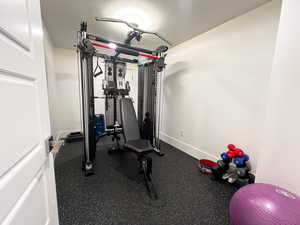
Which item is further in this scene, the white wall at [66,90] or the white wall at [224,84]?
the white wall at [66,90]

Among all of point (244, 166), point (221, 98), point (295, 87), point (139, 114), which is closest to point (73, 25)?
point (139, 114)

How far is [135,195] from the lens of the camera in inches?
62.1

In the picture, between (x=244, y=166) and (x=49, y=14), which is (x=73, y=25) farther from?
(x=244, y=166)

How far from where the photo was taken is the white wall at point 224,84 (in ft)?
5.47

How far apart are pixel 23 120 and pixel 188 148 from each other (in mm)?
2710

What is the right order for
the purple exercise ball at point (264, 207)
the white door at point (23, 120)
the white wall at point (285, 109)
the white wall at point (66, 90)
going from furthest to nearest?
1. the white wall at point (66, 90)
2. the white wall at point (285, 109)
3. the purple exercise ball at point (264, 207)
4. the white door at point (23, 120)

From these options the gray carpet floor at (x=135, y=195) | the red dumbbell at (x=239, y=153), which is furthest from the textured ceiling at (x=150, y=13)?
the gray carpet floor at (x=135, y=195)

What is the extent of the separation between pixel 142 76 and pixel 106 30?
1.15 meters

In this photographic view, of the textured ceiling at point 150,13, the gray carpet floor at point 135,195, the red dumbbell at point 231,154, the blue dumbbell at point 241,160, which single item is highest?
the textured ceiling at point 150,13

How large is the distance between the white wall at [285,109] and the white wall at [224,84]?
73 centimetres

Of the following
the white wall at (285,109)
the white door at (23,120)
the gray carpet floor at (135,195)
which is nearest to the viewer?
the white door at (23,120)

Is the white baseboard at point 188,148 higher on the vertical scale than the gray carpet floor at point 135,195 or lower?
higher

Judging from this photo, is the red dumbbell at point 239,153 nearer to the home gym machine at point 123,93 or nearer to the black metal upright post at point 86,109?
the home gym machine at point 123,93

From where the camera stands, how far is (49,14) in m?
1.92
